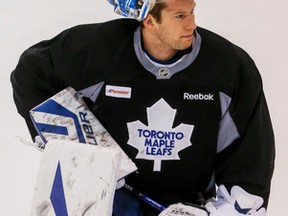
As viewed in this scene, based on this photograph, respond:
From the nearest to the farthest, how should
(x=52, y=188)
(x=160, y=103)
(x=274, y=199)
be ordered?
1. (x=52, y=188)
2. (x=160, y=103)
3. (x=274, y=199)

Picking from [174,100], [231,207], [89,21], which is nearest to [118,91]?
[174,100]

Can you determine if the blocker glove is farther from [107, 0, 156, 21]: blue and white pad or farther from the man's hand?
[107, 0, 156, 21]: blue and white pad

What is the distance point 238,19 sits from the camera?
6.50 ft

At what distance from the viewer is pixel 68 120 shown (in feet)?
5.13

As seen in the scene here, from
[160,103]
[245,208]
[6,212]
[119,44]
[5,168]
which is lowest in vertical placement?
[6,212]

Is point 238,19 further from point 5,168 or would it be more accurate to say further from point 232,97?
point 5,168

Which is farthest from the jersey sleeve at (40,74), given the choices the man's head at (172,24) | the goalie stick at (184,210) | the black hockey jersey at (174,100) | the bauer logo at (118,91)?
the goalie stick at (184,210)

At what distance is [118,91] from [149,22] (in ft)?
0.58

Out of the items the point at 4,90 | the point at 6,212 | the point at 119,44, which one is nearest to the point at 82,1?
the point at 4,90

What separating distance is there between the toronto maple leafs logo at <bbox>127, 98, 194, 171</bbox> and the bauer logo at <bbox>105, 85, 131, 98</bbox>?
6cm

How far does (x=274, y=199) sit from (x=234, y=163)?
0.52m

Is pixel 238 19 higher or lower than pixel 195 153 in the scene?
higher

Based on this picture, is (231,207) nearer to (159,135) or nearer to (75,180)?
(159,135)

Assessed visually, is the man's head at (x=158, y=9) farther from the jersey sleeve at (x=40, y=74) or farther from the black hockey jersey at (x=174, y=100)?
the jersey sleeve at (x=40, y=74)
